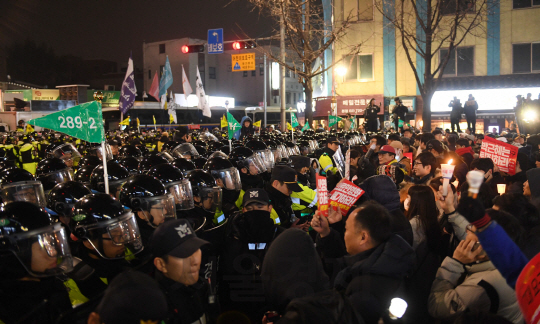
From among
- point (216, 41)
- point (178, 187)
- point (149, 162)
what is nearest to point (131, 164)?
point (149, 162)

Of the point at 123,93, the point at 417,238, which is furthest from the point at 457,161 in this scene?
the point at 123,93

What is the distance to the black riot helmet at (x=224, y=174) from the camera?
6.77 meters

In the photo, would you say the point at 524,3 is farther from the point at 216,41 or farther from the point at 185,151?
the point at 185,151

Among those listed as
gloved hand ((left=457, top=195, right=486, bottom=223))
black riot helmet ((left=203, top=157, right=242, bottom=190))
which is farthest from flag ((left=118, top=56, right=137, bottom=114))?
gloved hand ((left=457, top=195, right=486, bottom=223))

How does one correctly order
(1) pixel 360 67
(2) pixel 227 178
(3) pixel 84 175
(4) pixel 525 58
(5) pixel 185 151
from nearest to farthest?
(2) pixel 227 178, (3) pixel 84 175, (5) pixel 185 151, (4) pixel 525 58, (1) pixel 360 67

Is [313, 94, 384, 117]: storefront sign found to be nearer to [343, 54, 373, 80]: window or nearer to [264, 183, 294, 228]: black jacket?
[343, 54, 373, 80]: window

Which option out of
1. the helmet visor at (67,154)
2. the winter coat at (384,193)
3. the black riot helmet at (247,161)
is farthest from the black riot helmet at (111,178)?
the helmet visor at (67,154)

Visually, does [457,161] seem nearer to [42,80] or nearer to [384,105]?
[384,105]

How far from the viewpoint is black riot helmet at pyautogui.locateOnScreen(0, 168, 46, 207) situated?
603cm

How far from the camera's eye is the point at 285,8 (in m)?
19.8

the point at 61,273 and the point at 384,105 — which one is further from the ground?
the point at 384,105

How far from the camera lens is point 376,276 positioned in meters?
3.14

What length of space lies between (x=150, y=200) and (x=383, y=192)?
2685mm

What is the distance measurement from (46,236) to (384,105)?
2851cm
